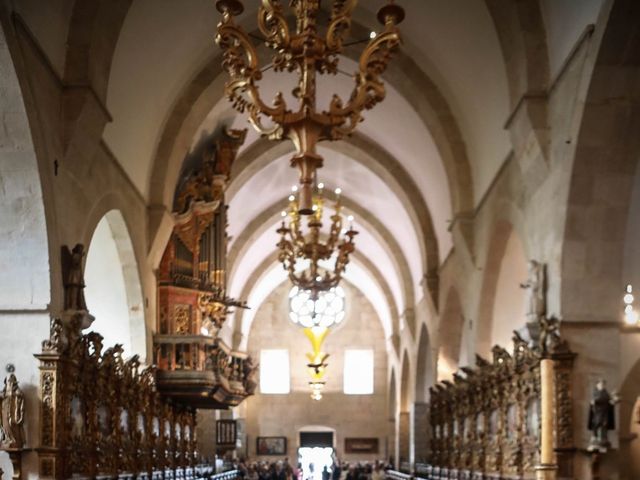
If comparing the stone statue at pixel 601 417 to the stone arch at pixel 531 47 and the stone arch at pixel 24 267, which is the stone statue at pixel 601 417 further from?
the stone arch at pixel 24 267

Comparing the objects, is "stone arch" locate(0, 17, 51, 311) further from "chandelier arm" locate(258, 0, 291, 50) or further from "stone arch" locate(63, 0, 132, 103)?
"chandelier arm" locate(258, 0, 291, 50)

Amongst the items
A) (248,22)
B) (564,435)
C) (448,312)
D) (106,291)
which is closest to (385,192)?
(448,312)

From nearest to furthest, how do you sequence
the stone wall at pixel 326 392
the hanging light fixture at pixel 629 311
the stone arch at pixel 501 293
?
the hanging light fixture at pixel 629 311, the stone arch at pixel 501 293, the stone wall at pixel 326 392

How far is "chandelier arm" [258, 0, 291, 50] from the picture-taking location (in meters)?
8.05

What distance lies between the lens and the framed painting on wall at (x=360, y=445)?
35.2 meters

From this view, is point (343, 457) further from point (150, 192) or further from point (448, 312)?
point (150, 192)

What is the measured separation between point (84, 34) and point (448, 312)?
1085 centimetres

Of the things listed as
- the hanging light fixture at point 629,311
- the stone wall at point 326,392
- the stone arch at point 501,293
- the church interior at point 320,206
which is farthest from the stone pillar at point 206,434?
the hanging light fixture at point 629,311

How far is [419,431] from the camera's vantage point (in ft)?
79.4

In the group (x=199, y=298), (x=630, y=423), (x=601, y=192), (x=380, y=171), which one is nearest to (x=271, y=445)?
(x=380, y=171)

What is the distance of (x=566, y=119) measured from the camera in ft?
34.9

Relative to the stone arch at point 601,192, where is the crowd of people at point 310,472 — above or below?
below

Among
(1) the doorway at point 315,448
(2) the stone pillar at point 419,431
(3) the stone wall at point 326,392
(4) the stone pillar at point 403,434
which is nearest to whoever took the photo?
(2) the stone pillar at point 419,431

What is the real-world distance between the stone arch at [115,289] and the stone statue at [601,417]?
7562 millimetres
